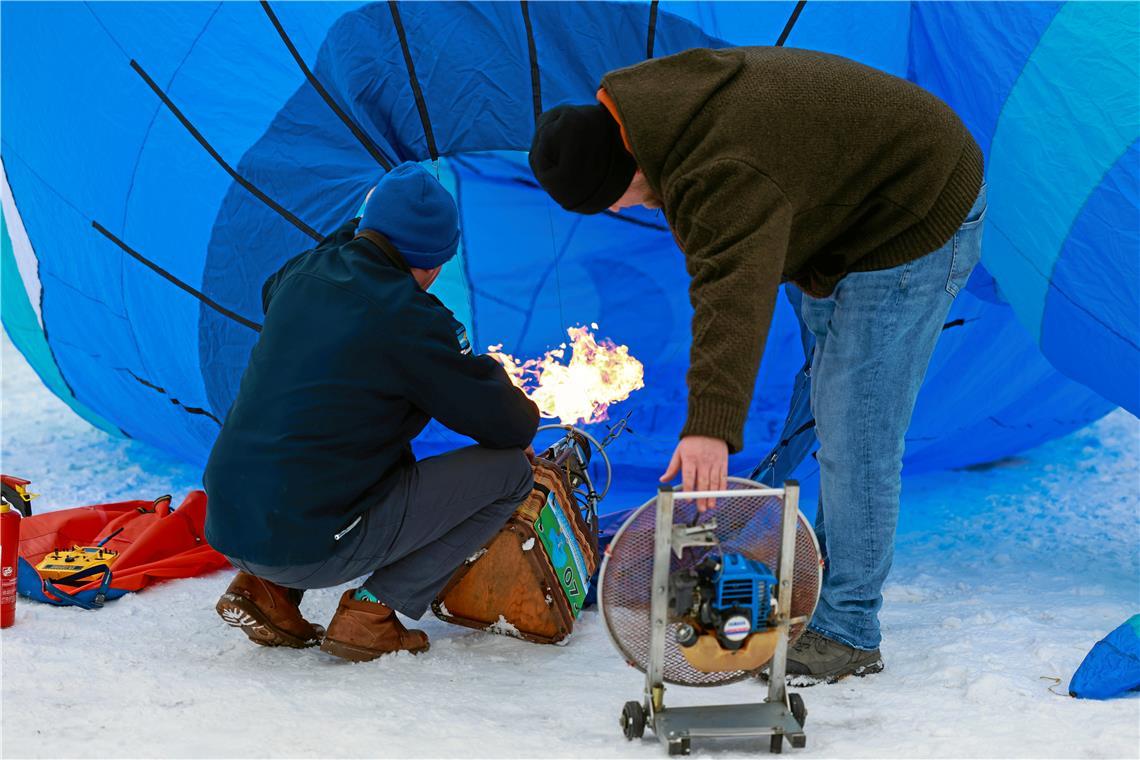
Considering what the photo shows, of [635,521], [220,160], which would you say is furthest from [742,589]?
[220,160]

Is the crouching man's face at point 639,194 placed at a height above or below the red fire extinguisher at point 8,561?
above

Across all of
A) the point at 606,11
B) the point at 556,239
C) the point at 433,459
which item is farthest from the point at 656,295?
the point at 433,459

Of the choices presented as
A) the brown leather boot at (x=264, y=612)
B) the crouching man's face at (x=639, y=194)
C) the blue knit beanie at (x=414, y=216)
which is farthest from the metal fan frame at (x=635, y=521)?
the brown leather boot at (x=264, y=612)

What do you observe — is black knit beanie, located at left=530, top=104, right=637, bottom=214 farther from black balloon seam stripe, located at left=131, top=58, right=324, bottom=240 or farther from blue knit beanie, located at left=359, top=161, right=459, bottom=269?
black balloon seam stripe, located at left=131, top=58, right=324, bottom=240

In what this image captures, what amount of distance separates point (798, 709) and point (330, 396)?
1.05 meters

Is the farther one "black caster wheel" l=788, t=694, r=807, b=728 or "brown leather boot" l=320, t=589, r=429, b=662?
"brown leather boot" l=320, t=589, r=429, b=662

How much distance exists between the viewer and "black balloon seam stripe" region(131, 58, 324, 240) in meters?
3.38

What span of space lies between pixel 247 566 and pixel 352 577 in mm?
219

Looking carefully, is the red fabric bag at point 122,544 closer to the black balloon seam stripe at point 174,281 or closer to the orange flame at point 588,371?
the black balloon seam stripe at point 174,281

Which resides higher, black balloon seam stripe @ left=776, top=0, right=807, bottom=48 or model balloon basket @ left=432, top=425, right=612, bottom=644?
black balloon seam stripe @ left=776, top=0, right=807, bottom=48

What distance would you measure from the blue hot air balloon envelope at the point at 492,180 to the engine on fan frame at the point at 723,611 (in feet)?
4.31

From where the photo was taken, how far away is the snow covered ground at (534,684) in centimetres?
205

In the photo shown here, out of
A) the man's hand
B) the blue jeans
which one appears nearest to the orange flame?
the blue jeans

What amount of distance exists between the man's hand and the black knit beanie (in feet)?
1.63
